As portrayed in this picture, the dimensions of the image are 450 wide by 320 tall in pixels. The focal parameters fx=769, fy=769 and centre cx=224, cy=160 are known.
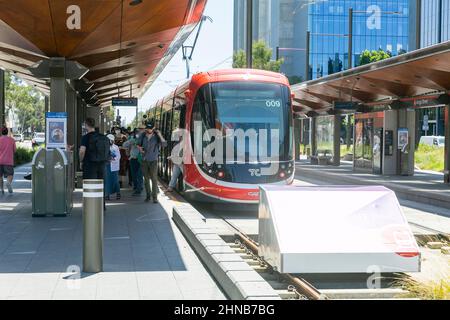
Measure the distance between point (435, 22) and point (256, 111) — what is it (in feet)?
277

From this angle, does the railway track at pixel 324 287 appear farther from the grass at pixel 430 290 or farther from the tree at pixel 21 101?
the tree at pixel 21 101

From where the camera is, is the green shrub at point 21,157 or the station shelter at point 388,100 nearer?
the station shelter at point 388,100

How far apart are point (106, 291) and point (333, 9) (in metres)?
112

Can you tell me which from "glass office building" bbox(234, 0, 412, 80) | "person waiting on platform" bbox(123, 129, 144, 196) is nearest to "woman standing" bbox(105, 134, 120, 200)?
"person waiting on platform" bbox(123, 129, 144, 196)

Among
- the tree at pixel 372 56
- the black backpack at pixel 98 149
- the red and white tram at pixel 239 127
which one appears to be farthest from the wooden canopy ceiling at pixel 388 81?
the tree at pixel 372 56

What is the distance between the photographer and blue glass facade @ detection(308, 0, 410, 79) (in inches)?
4528

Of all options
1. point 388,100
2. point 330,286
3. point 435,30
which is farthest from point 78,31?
point 435,30

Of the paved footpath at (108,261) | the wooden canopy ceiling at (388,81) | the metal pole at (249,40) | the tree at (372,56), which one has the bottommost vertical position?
the paved footpath at (108,261)

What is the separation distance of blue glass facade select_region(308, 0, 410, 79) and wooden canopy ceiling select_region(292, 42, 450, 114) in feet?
261

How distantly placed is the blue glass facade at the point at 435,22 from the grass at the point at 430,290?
283ft

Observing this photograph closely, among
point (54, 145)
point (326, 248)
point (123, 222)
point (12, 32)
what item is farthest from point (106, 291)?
point (12, 32)

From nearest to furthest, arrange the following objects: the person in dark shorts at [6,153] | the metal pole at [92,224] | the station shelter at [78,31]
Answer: the metal pole at [92,224], the station shelter at [78,31], the person in dark shorts at [6,153]

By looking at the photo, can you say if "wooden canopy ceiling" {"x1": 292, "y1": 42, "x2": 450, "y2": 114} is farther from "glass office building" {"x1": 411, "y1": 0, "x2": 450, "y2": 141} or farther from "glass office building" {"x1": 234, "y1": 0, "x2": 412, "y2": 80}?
"glass office building" {"x1": 234, "y1": 0, "x2": 412, "y2": 80}

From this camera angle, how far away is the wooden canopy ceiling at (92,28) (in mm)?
13461
